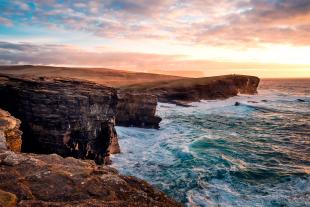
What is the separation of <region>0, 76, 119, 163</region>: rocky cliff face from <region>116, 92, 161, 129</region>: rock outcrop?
11.8 m

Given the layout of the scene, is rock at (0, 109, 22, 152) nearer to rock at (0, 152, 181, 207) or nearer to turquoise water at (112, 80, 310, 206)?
rock at (0, 152, 181, 207)

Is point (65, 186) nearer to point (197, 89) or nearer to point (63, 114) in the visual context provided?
point (63, 114)

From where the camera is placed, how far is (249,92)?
92.6m

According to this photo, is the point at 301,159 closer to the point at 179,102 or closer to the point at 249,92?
the point at 179,102

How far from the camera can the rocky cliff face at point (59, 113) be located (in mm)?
20156

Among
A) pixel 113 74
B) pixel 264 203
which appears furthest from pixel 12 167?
pixel 113 74

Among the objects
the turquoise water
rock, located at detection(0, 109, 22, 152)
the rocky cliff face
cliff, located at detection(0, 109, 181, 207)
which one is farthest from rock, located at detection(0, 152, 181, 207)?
the rocky cliff face

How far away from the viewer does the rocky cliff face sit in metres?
20.2

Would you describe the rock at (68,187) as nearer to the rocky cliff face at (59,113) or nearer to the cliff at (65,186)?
the cliff at (65,186)

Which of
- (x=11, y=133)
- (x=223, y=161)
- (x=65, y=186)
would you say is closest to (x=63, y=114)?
(x=11, y=133)

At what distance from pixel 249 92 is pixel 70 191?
8875 centimetres

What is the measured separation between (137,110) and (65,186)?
27.3 meters

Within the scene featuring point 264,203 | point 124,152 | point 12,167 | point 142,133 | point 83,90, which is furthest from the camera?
point 142,133

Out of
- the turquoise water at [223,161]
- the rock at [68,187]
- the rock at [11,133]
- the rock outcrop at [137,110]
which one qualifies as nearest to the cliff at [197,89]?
the rock outcrop at [137,110]
